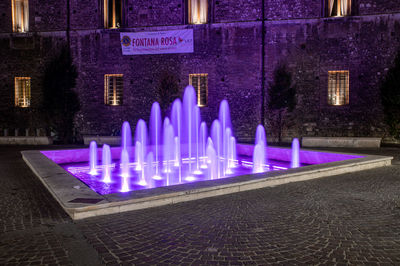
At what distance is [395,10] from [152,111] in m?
12.4

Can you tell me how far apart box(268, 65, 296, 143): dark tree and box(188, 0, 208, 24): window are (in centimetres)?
482

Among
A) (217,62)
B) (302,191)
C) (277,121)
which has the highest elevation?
(217,62)

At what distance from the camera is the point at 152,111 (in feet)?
50.9

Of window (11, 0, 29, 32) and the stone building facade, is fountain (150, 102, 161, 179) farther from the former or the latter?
window (11, 0, 29, 32)

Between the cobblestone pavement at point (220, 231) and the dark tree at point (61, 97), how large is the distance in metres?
10.6

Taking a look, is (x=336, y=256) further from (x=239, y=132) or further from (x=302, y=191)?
(x=239, y=132)

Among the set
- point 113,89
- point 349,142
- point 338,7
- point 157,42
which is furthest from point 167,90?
point 338,7

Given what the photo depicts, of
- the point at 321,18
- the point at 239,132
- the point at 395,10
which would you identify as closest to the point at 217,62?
the point at 239,132

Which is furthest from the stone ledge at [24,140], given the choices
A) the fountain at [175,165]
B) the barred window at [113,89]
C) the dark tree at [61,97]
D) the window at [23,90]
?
the fountain at [175,165]

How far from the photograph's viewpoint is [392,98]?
12625 millimetres

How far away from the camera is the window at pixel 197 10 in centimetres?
1539

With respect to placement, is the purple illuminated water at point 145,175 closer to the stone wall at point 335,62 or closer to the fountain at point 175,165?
the fountain at point 175,165

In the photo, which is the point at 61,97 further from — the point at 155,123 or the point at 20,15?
the point at 20,15

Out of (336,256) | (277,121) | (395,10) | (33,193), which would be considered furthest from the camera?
(277,121)
